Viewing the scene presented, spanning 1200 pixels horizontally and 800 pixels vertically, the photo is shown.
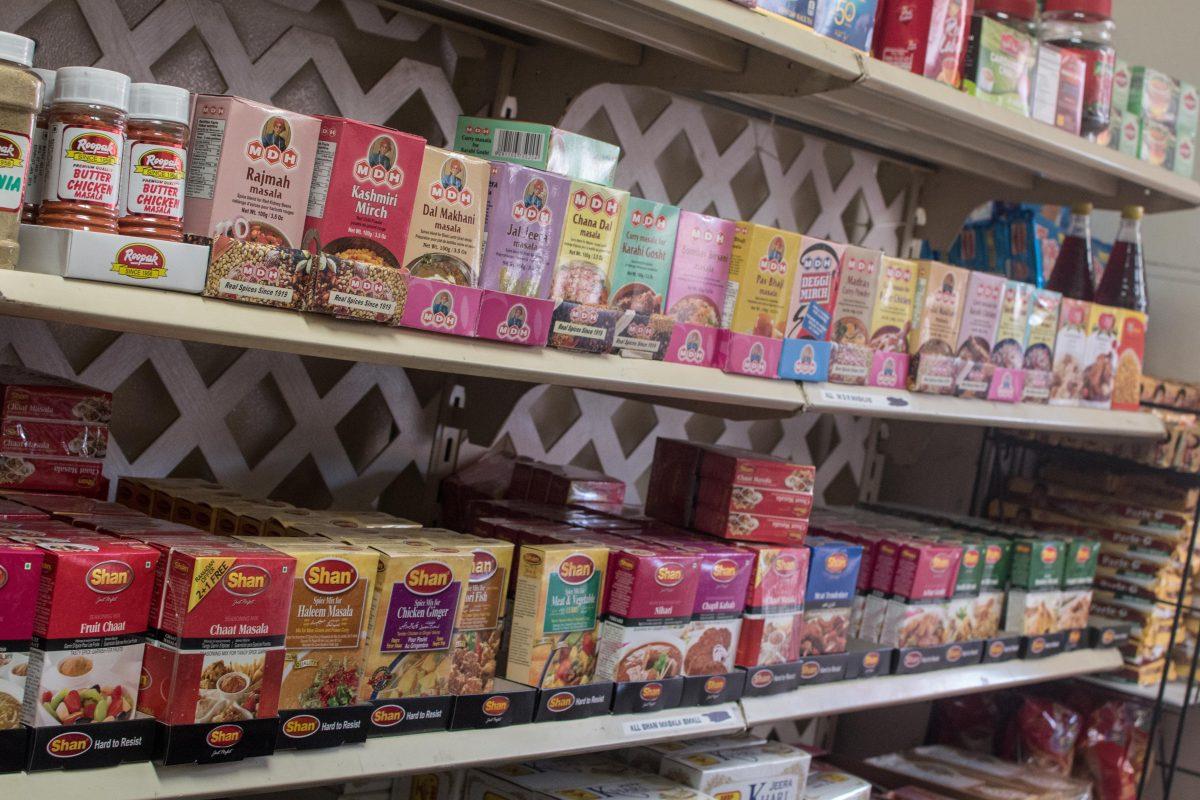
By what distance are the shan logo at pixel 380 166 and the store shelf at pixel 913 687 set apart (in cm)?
107

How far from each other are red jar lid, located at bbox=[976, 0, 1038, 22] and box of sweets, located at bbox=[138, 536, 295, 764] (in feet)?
6.30

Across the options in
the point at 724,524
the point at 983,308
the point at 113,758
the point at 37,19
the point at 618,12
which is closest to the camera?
the point at 113,758

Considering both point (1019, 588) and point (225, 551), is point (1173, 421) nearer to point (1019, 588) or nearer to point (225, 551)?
point (1019, 588)

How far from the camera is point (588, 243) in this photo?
5.58 feet

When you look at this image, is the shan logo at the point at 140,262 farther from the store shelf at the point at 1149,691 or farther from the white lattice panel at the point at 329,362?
the store shelf at the point at 1149,691

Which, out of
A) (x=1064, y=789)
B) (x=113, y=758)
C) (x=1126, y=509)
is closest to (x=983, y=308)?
(x=1126, y=509)

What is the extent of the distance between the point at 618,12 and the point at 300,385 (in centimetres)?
82

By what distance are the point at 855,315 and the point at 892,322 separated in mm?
108

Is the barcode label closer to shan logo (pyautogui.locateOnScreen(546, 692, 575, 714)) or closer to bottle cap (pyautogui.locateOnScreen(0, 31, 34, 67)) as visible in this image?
bottle cap (pyautogui.locateOnScreen(0, 31, 34, 67))

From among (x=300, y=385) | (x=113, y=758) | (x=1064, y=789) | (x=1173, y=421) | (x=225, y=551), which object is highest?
(x=1173, y=421)

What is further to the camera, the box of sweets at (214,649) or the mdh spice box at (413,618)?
the mdh spice box at (413,618)

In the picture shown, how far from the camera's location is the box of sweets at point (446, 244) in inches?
58.9

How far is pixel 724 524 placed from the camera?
6.66 feet

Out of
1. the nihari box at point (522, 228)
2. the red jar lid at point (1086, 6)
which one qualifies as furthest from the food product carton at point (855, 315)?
the red jar lid at point (1086, 6)
